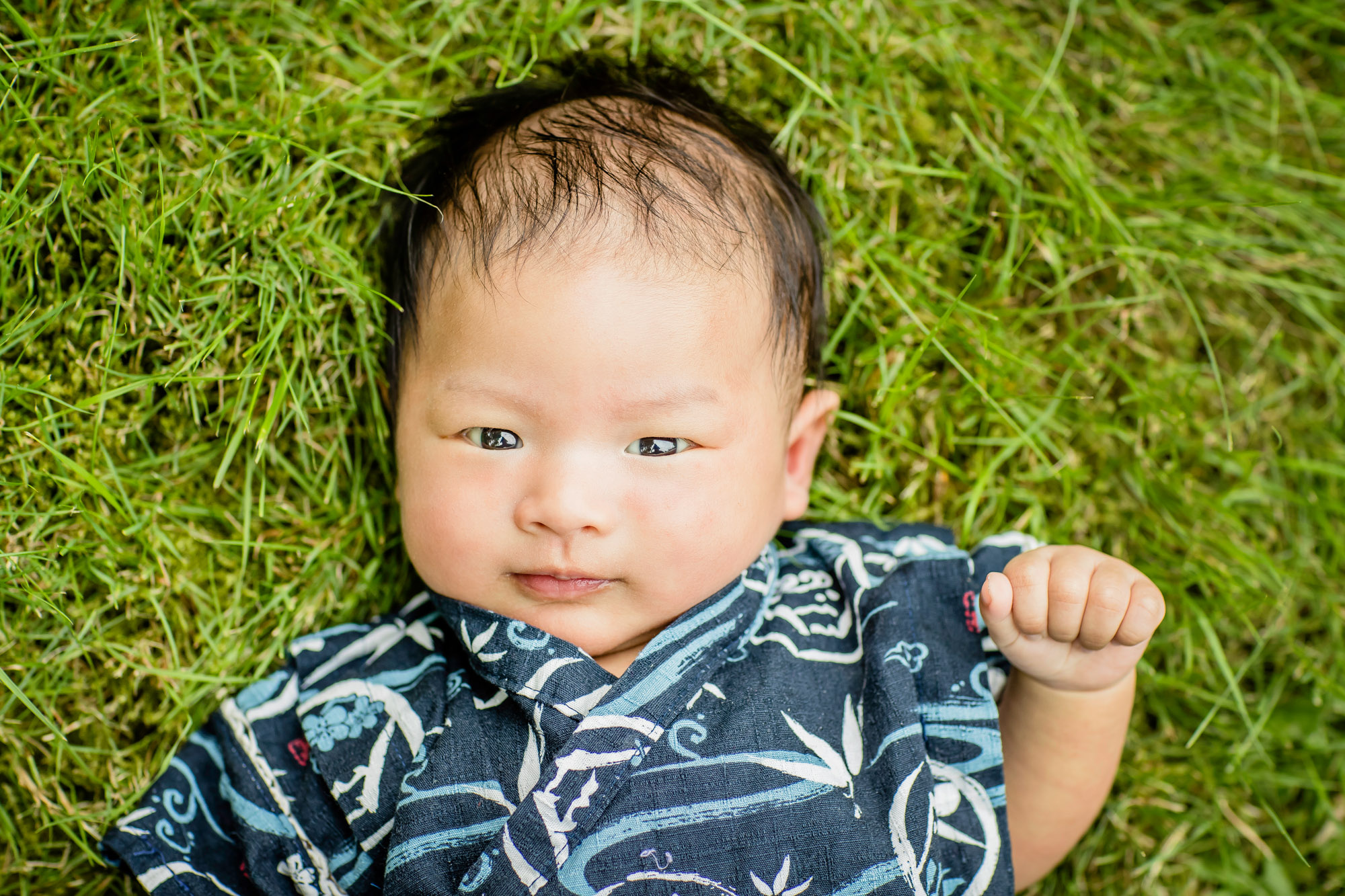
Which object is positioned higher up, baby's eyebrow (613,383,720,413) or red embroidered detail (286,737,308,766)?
baby's eyebrow (613,383,720,413)

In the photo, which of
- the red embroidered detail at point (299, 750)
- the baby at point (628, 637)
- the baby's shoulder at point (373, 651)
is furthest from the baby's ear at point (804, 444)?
the red embroidered detail at point (299, 750)

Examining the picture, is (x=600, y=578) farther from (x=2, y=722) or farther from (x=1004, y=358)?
(x=2, y=722)

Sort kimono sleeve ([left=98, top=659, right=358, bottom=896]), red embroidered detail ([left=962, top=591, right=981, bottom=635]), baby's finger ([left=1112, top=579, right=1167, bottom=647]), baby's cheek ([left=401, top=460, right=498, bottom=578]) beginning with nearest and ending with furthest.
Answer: baby's finger ([left=1112, top=579, right=1167, bottom=647]) < baby's cheek ([left=401, top=460, right=498, bottom=578]) < kimono sleeve ([left=98, top=659, right=358, bottom=896]) < red embroidered detail ([left=962, top=591, right=981, bottom=635])

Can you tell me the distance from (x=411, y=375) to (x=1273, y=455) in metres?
2.37

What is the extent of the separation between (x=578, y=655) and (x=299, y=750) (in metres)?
0.70

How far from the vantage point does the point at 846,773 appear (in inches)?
75.7

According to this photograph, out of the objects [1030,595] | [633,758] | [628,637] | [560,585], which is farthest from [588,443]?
[1030,595]

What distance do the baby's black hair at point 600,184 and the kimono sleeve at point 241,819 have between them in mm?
800

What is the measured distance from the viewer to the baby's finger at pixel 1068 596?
1.83 m

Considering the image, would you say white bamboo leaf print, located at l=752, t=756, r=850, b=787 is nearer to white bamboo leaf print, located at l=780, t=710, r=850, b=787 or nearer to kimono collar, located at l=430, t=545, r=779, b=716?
white bamboo leaf print, located at l=780, t=710, r=850, b=787

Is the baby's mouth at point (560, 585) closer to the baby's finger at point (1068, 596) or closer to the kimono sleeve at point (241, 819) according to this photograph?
the kimono sleeve at point (241, 819)

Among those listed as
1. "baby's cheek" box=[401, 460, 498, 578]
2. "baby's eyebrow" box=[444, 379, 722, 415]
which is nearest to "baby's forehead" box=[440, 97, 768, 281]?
"baby's eyebrow" box=[444, 379, 722, 415]

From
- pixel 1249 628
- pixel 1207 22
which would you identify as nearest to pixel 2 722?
pixel 1249 628

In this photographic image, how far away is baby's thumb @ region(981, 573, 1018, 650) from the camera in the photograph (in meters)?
1.79
